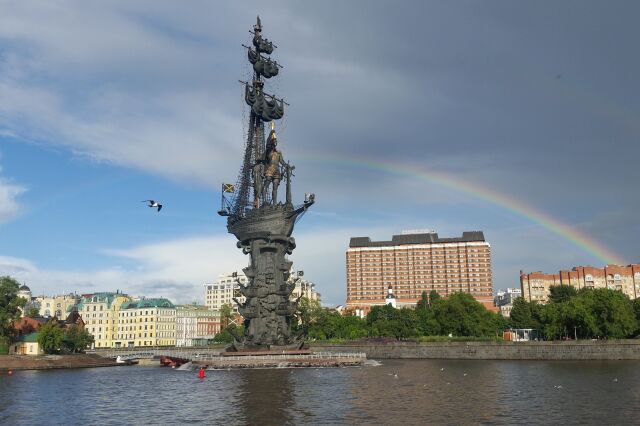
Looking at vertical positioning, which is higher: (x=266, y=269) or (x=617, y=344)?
(x=266, y=269)

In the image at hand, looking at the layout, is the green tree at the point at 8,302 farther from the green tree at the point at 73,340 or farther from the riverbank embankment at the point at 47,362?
the riverbank embankment at the point at 47,362

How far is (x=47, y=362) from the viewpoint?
106m

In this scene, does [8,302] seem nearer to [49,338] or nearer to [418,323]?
[49,338]

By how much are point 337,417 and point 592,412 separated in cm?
1741

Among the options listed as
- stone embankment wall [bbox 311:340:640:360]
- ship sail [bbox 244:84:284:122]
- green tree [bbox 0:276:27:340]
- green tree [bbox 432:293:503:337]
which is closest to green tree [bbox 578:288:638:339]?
stone embankment wall [bbox 311:340:640:360]

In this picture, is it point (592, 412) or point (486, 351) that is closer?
point (592, 412)

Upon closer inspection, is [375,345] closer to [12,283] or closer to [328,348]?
[328,348]

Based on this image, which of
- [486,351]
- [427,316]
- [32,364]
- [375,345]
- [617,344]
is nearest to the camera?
[617,344]

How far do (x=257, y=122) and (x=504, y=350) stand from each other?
6467 centimetres

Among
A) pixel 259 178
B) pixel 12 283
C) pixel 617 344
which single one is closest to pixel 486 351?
pixel 617 344

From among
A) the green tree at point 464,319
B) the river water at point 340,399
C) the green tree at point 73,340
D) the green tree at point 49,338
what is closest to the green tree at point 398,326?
the green tree at point 464,319

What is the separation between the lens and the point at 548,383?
58.7 m

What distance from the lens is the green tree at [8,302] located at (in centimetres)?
11531

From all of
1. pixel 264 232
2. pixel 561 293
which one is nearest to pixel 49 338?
pixel 264 232
